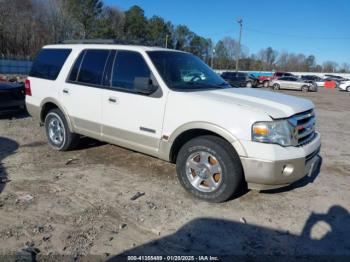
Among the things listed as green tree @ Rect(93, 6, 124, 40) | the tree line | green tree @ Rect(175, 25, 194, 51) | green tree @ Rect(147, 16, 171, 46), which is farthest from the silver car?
green tree @ Rect(175, 25, 194, 51)

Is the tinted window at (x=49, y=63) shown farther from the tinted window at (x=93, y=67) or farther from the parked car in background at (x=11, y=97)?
the parked car in background at (x=11, y=97)

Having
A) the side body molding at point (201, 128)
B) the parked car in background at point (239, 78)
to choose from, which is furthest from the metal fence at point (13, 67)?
the side body molding at point (201, 128)

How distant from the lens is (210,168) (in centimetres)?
408

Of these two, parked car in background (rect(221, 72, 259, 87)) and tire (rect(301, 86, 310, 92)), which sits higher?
parked car in background (rect(221, 72, 259, 87))

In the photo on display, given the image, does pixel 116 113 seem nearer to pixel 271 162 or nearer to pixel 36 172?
pixel 36 172

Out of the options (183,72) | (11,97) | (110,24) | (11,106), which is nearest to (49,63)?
(183,72)

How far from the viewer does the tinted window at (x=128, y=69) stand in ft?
15.2

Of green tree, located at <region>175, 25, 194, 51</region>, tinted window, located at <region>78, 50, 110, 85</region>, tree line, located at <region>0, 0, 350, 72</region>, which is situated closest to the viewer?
tinted window, located at <region>78, 50, 110, 85</region>

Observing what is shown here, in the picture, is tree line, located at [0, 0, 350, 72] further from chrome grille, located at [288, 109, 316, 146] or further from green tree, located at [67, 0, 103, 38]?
chrome grille, located at [288, 109, 316, 146]

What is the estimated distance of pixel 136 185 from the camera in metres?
4.64

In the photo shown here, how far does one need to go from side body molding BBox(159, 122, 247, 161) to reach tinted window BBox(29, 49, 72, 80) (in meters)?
2.75

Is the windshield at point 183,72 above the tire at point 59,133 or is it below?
above

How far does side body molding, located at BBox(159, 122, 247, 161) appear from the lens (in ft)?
12.3

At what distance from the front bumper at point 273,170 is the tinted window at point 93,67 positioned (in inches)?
109
